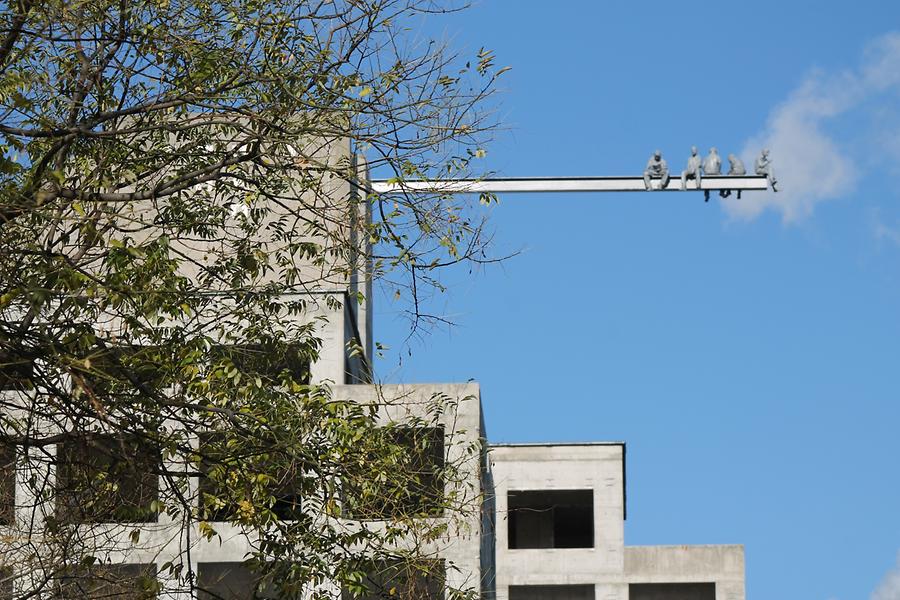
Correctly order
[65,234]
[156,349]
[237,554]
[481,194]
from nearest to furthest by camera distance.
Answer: [65,234]
[156,349]
[481,194]
[237,554]

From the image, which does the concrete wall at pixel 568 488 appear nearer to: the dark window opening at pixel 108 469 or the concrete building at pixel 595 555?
the concrete building at pixel 595 555

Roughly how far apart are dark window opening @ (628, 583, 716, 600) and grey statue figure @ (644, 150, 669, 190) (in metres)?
12.1

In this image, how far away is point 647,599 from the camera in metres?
40.2

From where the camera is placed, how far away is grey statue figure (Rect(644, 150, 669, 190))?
44531 mm

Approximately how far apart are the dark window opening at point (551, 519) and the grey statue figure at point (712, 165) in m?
10.5

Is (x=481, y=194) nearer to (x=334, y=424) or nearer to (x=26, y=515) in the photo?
(x=334, y=424)

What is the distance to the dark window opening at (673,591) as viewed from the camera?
4012 centimetres

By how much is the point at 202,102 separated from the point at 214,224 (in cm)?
140

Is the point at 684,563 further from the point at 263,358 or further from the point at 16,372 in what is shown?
the point at 16,372

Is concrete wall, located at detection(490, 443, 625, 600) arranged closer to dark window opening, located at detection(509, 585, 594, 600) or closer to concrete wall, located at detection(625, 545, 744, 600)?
concrete wall, located at detection(625, 545, 744, 600)

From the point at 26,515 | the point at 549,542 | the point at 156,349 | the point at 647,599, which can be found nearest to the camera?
the point at 156,349

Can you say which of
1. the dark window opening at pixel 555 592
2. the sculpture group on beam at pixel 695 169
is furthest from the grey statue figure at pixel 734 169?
the dark window opening at pixel 555 592

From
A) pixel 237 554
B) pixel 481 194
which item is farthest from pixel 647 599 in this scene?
pixel 481 194

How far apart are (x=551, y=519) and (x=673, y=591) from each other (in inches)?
174
